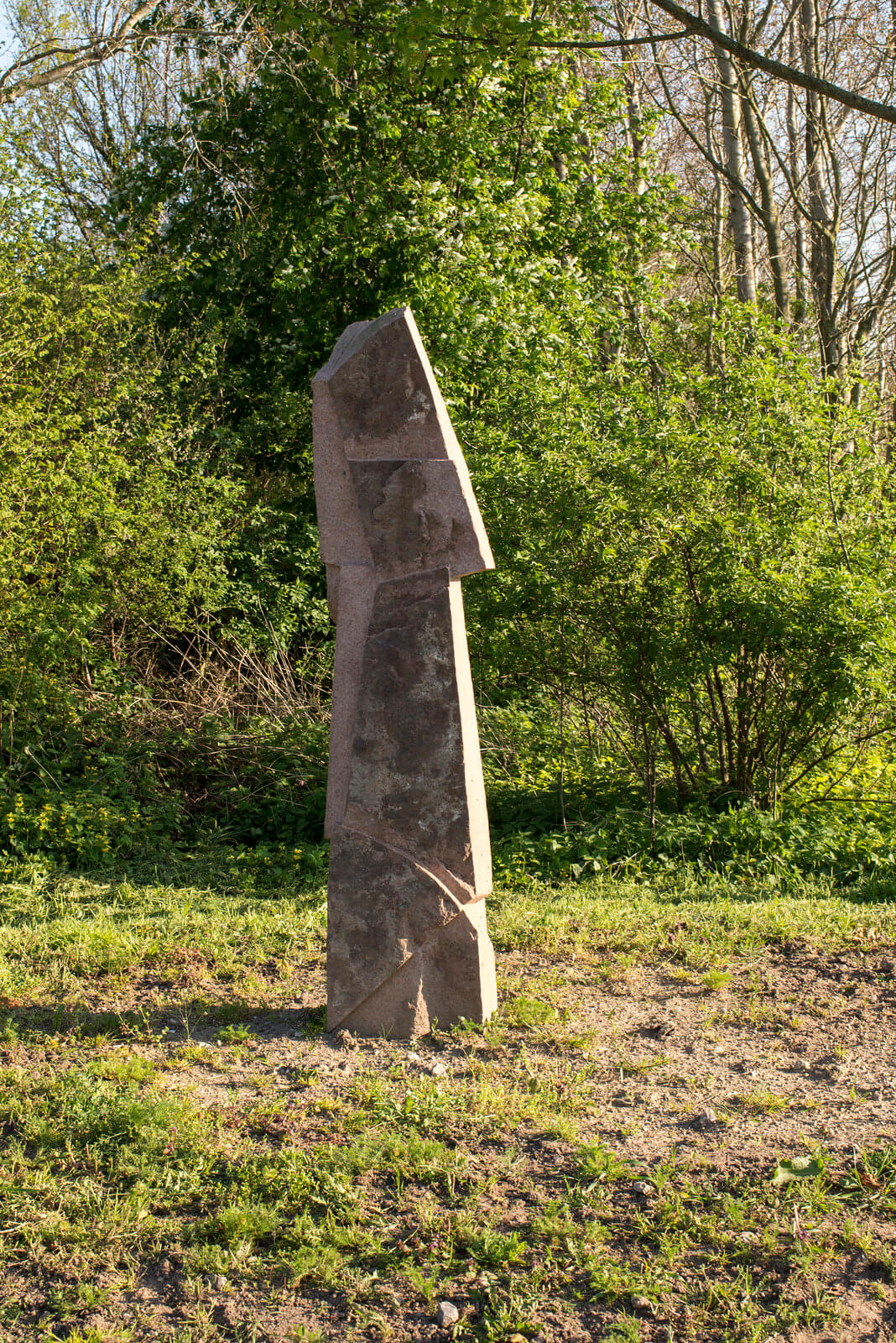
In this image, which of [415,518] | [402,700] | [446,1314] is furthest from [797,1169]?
→ [415,518]

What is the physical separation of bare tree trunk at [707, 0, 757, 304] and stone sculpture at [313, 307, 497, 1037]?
968 centimetres

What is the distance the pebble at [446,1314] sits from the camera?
267 centimetres

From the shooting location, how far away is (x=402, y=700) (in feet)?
13.5

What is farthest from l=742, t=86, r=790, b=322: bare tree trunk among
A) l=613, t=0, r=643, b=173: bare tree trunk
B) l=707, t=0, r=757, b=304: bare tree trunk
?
l=613, t=0, r=643, b=173: bare tree trunk

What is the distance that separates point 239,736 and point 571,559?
303cm

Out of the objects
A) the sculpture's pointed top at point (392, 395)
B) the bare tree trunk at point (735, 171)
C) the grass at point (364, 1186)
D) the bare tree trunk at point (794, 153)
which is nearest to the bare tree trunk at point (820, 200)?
the bare tree trunk at point (794, 153)

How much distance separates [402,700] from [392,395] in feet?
3.78

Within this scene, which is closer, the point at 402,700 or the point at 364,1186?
the point at 364,1186

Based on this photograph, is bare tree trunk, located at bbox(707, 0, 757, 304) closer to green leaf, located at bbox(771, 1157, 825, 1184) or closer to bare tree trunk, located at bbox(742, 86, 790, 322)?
bare tree trunk, located at bbox(742, 86, 790, 322)

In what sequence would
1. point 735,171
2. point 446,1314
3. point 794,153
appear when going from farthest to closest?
point 794,153 < point 735,171 < point 446,1314

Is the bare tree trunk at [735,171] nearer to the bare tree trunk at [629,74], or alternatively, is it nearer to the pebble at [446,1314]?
the bare tree trunk at [629,74]

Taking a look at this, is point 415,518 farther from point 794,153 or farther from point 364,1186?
point 794,153

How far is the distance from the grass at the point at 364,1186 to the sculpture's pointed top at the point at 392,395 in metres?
2.28

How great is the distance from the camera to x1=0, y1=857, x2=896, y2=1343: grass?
2734mm
